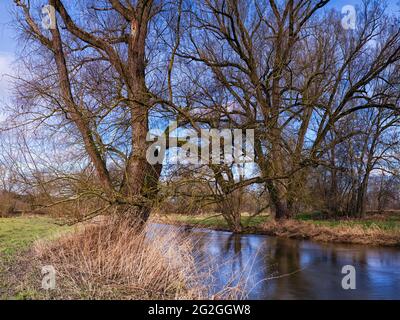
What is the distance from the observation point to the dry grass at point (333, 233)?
1534cm

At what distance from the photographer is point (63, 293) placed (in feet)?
18.0

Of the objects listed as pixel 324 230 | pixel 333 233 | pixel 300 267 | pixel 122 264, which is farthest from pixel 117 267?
pixel 324 230

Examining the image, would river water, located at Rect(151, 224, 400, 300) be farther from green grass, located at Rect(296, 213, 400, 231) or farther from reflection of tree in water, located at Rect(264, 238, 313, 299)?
green grass, located at Rect(296, 213, 400, 231)

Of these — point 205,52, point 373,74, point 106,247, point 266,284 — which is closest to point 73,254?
point 106,247

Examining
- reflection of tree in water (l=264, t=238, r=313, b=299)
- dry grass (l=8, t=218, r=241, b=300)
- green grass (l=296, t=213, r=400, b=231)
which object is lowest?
reflection of tree in water (l=264, t=238, r=313, b=299)

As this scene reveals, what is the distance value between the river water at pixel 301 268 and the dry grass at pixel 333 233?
0.84 m

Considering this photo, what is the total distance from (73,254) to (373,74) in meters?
15.4

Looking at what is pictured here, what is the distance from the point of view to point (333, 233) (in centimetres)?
1734

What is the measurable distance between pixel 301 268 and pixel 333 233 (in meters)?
6.86

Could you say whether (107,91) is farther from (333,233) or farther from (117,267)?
(333,233)

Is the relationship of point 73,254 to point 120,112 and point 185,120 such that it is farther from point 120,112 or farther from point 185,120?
point 185,120

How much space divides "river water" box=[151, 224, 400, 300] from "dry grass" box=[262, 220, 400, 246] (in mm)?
839

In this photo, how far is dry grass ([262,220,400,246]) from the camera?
15.3 m

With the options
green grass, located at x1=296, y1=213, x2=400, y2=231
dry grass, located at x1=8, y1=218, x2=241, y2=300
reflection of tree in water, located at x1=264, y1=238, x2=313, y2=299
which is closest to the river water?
reflection of tree in water, located at x1=264, y1=238, x2=313, y2=299
